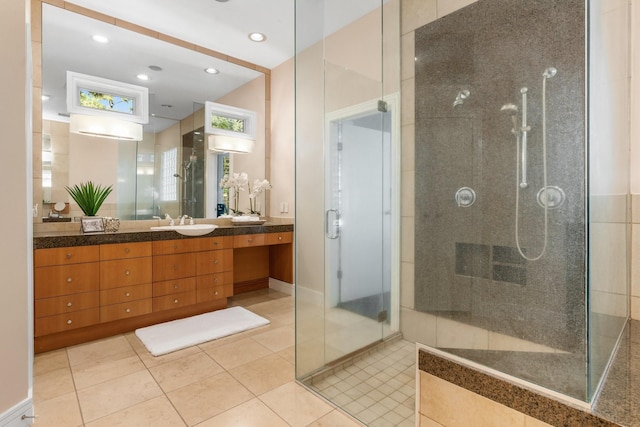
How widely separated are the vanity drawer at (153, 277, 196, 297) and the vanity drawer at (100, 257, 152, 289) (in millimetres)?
112

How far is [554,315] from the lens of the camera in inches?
52.0

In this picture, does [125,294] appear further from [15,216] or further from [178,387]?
[15,216]

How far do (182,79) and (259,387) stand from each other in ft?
10.8

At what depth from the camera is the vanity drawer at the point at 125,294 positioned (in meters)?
2.52

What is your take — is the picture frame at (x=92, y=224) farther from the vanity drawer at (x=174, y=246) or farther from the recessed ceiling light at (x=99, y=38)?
the recessed ceiling light at (x=99, y=38)

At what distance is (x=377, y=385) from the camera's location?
76.3 inches

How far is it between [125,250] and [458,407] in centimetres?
267

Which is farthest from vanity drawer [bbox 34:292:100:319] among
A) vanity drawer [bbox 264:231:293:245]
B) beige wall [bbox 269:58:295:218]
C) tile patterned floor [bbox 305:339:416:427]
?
beige wall [bbox 269:58:295:218]

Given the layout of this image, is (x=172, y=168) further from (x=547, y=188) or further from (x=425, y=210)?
(x=547, y=188)

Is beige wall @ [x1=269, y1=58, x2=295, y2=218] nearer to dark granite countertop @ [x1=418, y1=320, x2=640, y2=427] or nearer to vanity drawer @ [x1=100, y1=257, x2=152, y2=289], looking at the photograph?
vanity drawer @ [x1=100, y1=257, x2=152, y2=289]

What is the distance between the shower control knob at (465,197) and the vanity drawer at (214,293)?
2404 mm

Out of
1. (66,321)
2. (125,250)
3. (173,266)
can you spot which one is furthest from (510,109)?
(66,321)

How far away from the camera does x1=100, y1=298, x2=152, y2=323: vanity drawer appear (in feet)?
8.29

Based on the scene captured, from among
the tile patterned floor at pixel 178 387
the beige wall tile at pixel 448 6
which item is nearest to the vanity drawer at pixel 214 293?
the tile patterned floor at pixel 178 387
